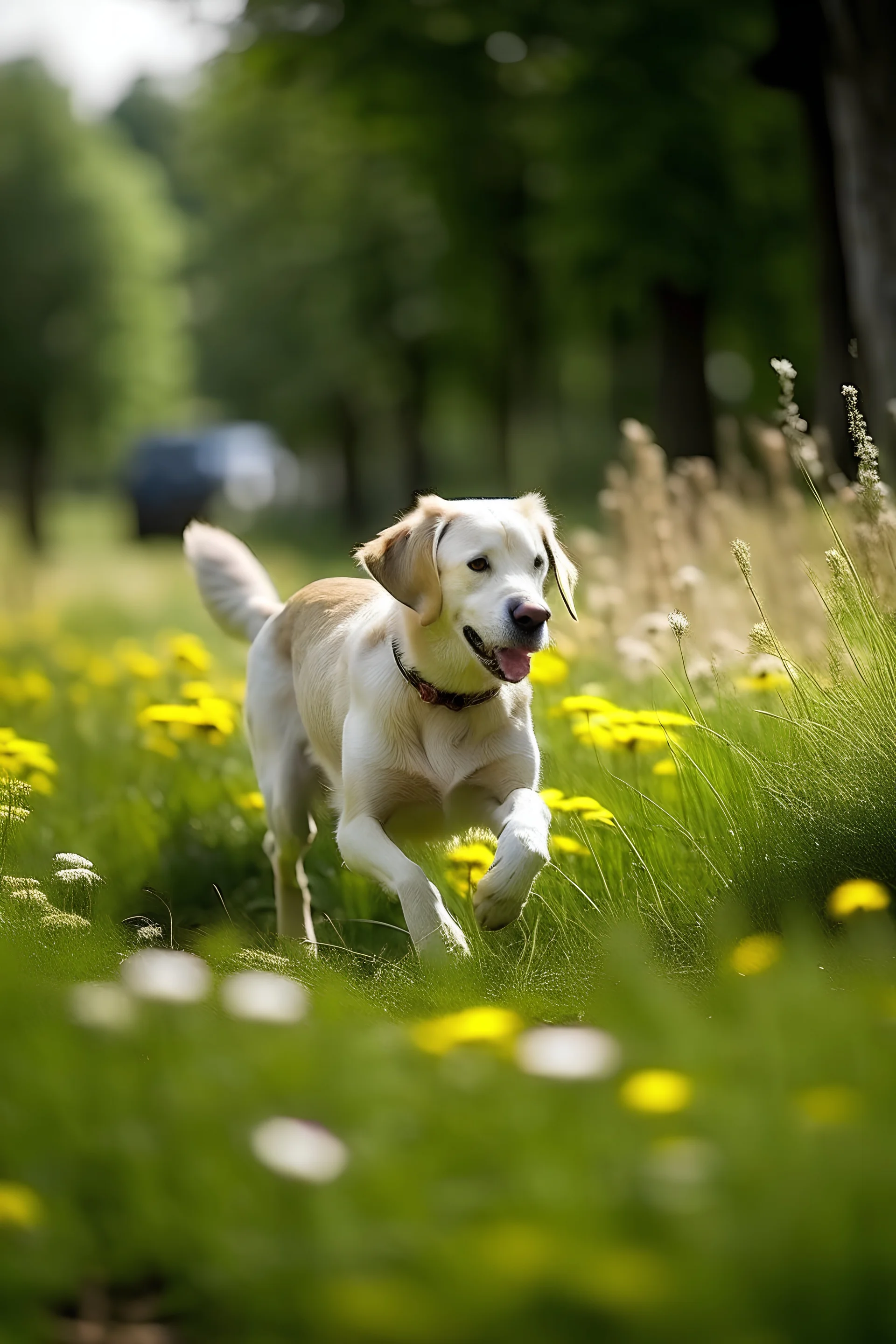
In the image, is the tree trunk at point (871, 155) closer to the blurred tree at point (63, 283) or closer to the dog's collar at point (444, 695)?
the dog's collar at point (444, 695)

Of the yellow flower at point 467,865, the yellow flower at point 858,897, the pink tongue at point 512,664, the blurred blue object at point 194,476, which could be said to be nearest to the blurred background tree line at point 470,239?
the blurred blue object at point 194,476

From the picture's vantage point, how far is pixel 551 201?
1661 cm

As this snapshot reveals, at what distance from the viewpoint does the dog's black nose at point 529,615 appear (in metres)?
3.59

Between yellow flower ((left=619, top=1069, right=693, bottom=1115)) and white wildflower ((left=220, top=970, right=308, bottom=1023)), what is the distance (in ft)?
1.68

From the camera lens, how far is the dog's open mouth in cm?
368

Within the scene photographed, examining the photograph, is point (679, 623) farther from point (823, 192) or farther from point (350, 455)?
point (350, 455)

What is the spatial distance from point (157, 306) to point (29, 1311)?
27.3m

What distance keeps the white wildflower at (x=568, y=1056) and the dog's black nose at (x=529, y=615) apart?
1.73 metres

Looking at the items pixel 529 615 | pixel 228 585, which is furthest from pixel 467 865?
pixel 228 585

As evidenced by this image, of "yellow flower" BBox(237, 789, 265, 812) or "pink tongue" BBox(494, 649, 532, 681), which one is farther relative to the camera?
"yellow flower" BBox(237, 789, 265, 812)

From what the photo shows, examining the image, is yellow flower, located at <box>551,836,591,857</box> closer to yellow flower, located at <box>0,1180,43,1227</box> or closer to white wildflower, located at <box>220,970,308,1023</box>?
white wildflower, located at <box>220,970,308,1023</box>

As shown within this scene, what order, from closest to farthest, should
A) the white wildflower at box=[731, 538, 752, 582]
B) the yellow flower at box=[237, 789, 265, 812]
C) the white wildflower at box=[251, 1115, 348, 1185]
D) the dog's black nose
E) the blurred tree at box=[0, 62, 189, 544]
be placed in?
the white wildflower at box=[251, 1115, 348, 1185] → the white wildflower at box=[731, 538, 752, 582] → the dog's black nose → the yellow flower at box=[237, 789, 265, 812] → the blurred tree at box=[0, 62, 189, 544]

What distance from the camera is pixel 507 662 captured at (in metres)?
3.69

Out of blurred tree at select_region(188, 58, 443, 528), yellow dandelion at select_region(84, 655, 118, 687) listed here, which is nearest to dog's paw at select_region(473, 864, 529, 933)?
yellow dandelion at select_region(84, 655, 118, 687)
